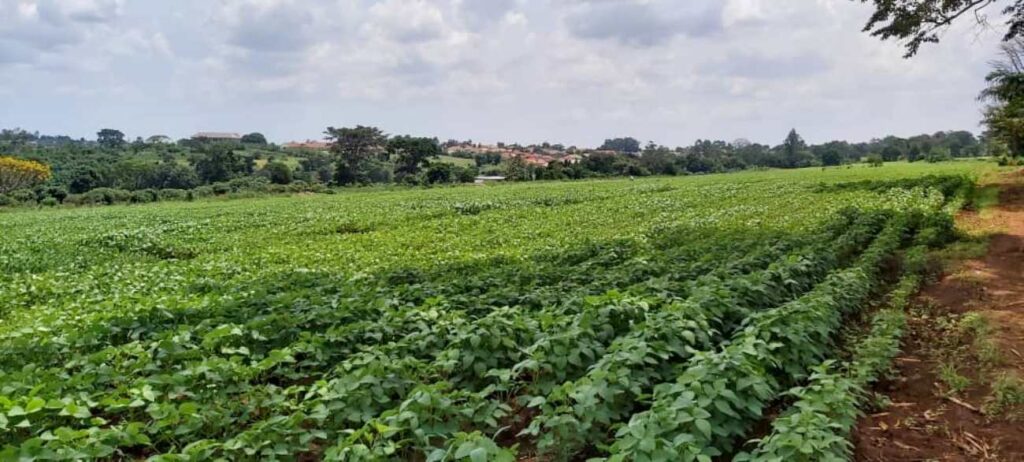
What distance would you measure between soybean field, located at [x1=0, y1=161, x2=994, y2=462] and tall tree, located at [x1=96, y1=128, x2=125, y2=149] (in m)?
123

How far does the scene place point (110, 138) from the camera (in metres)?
127

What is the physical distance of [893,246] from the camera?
12.3 meters

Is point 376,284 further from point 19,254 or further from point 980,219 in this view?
point 980,219

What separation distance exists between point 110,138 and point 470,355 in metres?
145

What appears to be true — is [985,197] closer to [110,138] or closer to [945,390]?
[945,390]

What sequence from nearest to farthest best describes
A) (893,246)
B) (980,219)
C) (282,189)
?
(893,246), (980,219), (282,189)

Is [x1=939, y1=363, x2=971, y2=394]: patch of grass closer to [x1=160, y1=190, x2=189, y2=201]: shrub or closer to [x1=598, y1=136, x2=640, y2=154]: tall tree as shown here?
[x1=160, y1=190, x2=189, y2=201]: shrub

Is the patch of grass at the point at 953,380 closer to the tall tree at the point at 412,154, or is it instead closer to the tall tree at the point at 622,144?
the tall tree at the point at 412,154

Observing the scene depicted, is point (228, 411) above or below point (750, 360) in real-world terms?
below

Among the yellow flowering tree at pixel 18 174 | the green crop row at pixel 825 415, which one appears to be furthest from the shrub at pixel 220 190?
the green crop row at pixel 825 415

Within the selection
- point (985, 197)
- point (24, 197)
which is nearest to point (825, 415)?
point (985, 197)

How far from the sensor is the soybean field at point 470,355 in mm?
3811

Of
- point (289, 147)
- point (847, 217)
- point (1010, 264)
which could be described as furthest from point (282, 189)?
point (289, 147)

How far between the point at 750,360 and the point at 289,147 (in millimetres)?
138707
